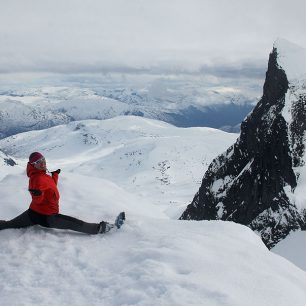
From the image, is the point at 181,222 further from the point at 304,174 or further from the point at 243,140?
the point at 243,140

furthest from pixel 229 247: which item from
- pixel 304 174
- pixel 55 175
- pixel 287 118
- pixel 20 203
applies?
pixel 287 118

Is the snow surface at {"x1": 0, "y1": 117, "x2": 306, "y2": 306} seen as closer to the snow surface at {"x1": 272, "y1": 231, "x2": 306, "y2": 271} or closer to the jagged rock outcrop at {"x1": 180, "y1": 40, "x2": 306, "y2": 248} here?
the snow surface at {"x1": 272, "y1": 231, "x2": 306, "y2": 271}

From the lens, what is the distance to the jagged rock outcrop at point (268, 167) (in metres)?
72.8

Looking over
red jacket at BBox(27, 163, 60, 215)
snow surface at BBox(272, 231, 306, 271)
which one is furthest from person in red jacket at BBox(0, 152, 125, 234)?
snow surface at BBox(272, 231, 306, 271)

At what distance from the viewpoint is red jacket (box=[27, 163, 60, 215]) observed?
11967mm

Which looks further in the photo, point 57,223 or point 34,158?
point 57,223

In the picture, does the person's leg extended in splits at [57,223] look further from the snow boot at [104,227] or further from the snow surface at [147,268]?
the snow surface at [147,268]

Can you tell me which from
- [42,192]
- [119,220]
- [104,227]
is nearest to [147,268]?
[104,227]

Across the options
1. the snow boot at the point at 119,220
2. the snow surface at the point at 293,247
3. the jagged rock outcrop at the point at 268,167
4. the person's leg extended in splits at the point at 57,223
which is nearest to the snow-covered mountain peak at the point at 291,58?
the jagged rock outcrop at the point at 268,167

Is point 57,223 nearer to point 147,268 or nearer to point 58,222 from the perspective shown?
point 58,222

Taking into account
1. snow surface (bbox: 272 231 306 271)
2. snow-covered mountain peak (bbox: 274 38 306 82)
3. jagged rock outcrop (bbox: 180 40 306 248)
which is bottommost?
snow surface (bbox: 272 231 306 271)

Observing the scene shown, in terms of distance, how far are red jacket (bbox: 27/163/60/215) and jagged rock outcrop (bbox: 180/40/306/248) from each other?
6074 cm

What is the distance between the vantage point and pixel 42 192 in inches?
470

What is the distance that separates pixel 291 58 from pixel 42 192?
85636mm
